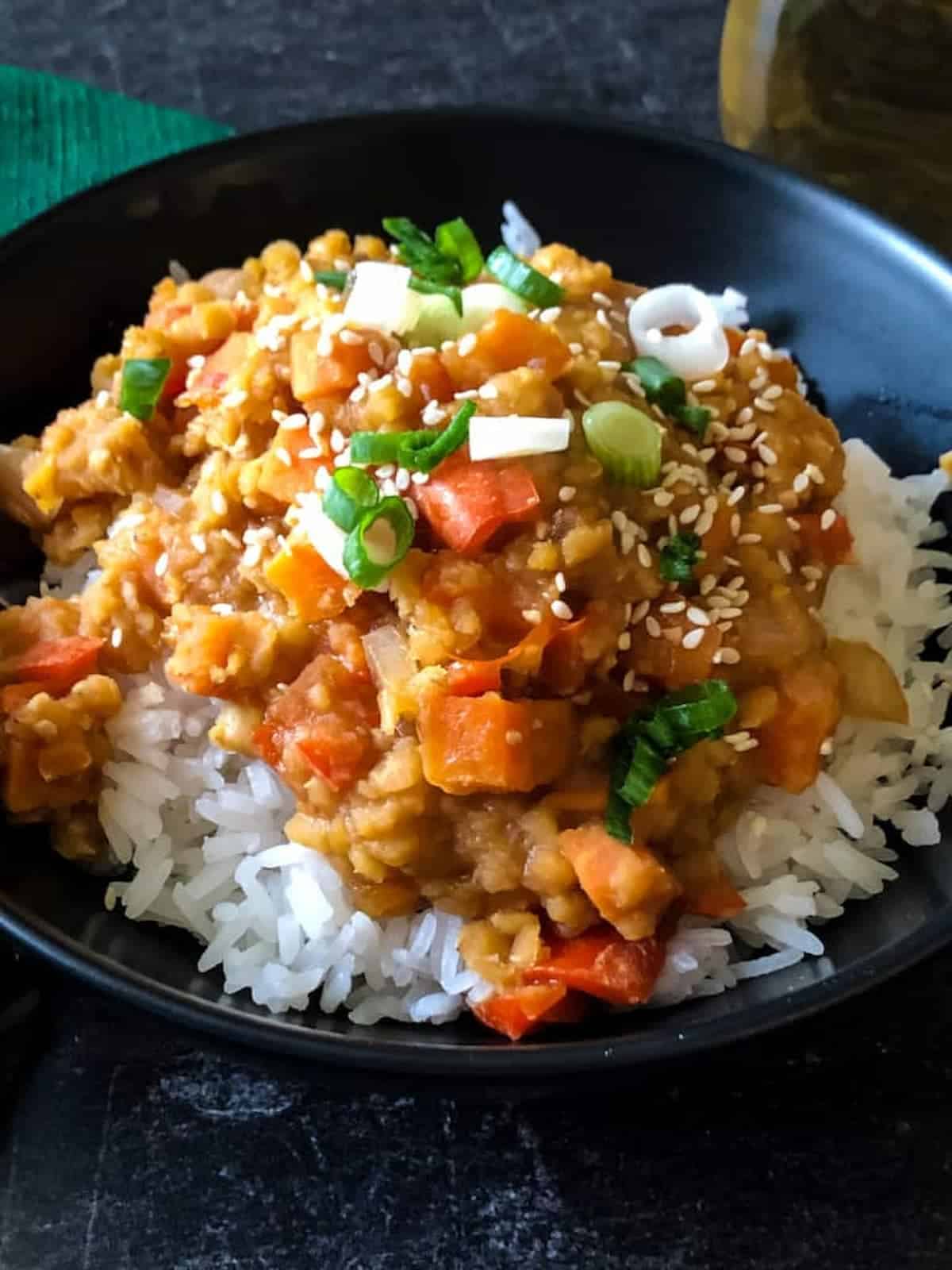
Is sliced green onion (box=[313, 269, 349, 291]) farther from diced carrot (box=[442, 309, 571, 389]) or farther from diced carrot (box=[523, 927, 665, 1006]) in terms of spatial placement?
diced carrot (box=[523, 927, 665, 1006])

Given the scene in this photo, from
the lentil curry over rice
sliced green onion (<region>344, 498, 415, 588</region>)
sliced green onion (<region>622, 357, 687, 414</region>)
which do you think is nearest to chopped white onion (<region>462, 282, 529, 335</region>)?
the lentil curry over rice

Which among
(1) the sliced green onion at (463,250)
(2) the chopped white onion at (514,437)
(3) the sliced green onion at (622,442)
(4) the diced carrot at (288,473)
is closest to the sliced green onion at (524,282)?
(1) the sliced green onion at (463,250)

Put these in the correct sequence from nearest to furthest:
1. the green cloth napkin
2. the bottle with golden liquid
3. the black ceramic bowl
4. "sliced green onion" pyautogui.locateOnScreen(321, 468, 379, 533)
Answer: "sliced green onion" pyautogui.locateOnScreen(321, 468, 379, 533)
the black ceramic bowl
the bottle with golden liquid
the green cloth napkin

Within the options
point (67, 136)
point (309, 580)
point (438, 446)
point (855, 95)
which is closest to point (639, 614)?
point (438, 446)

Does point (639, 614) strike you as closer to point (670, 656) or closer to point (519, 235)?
point (670, 656)

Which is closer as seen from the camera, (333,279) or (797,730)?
(797,730)

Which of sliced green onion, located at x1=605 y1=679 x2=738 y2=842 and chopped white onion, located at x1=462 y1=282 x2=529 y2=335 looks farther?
chopped white onion, located at x1=462 y1=282 x2=529 y2=335

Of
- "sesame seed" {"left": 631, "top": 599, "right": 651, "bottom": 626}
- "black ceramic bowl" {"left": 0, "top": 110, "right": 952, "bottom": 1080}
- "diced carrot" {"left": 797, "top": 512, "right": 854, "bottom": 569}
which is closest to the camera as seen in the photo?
"sesame seed" {"left": 631, "top": 599, "right": 651, "bottom": 626}
